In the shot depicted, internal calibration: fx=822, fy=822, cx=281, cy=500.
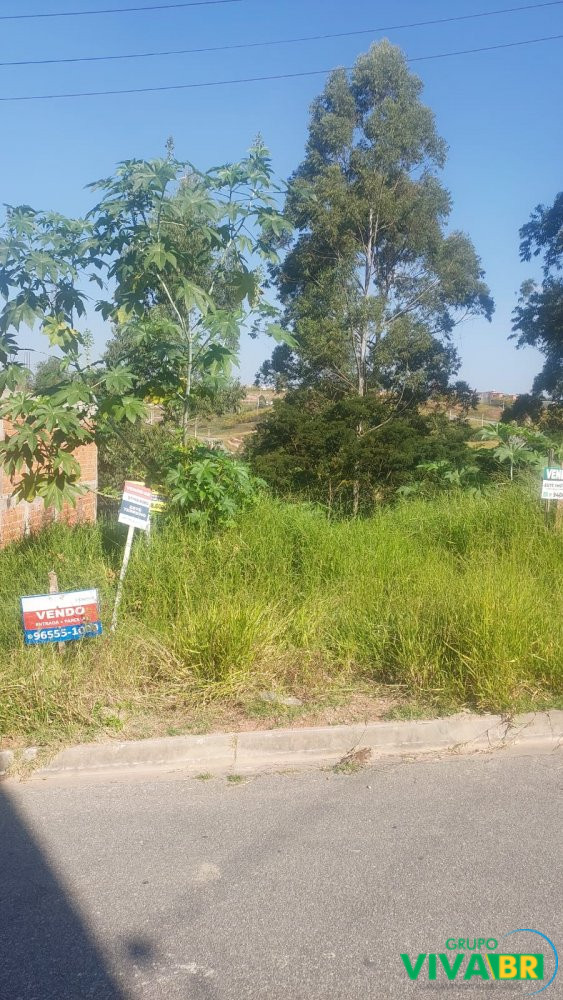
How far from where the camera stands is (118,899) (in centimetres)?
312

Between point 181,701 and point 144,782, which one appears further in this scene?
point 181,701

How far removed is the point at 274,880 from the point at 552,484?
467 centimetres

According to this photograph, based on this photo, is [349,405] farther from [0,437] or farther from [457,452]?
[0,437]

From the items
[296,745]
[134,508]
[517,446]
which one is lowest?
[296,745]

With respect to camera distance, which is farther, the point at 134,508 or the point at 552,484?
the point at 552,484

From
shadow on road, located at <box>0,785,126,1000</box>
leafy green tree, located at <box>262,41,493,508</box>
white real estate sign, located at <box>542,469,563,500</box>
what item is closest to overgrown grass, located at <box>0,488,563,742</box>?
white real estate sign, located at <box>542,469,563,500</box>

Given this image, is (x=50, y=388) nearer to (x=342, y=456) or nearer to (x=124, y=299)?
(x=124, y=299)

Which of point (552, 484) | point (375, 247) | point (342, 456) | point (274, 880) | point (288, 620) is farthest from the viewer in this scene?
point (375, 247)

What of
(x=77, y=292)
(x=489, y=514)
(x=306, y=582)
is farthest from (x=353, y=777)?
(x=77, y=292)

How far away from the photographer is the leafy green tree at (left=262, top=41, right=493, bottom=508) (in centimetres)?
2058

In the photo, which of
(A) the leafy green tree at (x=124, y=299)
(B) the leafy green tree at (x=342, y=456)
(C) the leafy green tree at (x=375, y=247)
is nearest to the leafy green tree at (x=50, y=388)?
(A) the leafy green tree at (x=124, y=299)

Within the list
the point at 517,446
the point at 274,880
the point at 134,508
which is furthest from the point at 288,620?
the point at 517,446

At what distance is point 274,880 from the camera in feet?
10.6

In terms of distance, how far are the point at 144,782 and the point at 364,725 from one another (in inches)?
48.4
